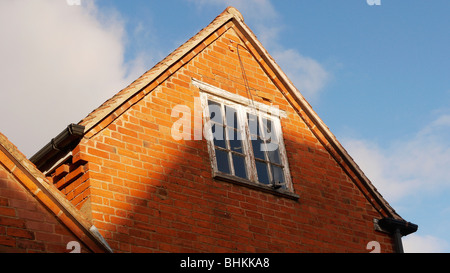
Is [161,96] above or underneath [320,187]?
above

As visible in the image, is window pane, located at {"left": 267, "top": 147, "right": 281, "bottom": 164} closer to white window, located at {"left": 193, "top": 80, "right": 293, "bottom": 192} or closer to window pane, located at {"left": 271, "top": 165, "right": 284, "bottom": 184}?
white window, located at {"left": 193, "top": 80, "right": 293, "bottom": 192}

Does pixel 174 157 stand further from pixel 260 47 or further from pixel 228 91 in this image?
pixel 260 47


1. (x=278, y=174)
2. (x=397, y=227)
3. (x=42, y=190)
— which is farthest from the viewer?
(x=397, y=227)

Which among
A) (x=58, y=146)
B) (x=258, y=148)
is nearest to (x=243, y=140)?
(x=258, y=148)

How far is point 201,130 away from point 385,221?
12.2 feet

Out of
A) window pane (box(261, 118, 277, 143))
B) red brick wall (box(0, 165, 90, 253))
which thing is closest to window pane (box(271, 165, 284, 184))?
window pane (box(261, 118, 277, 143))

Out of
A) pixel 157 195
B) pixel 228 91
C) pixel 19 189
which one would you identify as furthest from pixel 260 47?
pixel 19 189

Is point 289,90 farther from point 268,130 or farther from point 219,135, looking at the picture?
point 219,135

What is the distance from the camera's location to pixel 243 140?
11.6 metres

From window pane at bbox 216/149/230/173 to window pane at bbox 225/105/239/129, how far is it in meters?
0.64

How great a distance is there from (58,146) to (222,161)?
2.54m

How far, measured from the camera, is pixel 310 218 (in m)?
11.5

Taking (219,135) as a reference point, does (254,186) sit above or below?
below

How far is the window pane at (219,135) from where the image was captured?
11273 mm
